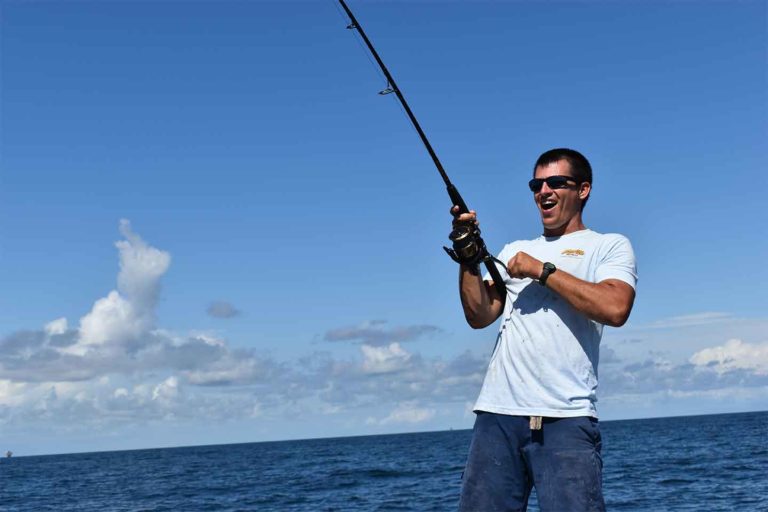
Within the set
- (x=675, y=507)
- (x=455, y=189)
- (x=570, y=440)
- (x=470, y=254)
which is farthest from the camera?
(x=675, y=507)

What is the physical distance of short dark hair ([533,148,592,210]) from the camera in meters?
4.04

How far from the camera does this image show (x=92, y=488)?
55.0m

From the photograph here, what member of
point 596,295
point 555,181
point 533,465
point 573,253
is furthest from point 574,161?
point 533,465

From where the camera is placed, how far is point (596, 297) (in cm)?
357

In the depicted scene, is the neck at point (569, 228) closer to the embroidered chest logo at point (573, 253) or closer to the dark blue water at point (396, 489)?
the embroidered chest logo at point (573, 253)

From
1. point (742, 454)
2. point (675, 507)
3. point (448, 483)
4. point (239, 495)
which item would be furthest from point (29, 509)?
point (742, 454)

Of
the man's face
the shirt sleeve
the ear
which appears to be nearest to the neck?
the man's face

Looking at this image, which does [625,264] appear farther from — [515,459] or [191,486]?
[191,486]

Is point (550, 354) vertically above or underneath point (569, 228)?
underneath

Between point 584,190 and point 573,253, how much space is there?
1.20 ft

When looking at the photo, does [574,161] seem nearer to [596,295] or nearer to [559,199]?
[559,199]

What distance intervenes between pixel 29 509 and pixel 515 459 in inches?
1713

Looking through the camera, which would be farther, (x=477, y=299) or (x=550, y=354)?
(x=477, y=299)

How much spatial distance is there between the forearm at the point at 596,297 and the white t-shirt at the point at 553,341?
0.07 meters
